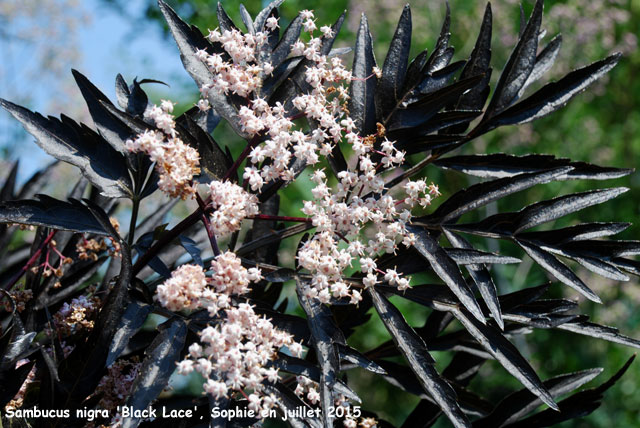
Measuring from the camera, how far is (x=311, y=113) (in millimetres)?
694

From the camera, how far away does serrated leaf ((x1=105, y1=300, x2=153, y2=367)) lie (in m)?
0.59

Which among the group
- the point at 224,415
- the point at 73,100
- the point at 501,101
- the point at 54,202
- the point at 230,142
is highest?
the point at 73,100

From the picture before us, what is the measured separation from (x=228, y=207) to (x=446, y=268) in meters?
0.26

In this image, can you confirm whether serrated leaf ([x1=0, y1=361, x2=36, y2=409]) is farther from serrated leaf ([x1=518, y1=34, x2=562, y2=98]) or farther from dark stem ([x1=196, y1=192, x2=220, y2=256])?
serrated leaf ([x1=518, y1=34, x2=562, y2=98])

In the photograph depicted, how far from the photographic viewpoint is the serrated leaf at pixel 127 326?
0.59 meters

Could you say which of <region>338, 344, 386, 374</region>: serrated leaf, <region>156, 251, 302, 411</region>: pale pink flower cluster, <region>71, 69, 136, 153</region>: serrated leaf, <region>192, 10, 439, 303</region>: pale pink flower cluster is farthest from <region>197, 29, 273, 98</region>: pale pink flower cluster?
<region>338, 344, 386, 374</region>: serrated leaf

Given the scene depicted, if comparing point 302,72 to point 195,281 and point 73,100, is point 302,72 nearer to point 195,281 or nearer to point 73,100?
point 195,281

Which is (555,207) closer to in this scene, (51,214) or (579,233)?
(579,233)

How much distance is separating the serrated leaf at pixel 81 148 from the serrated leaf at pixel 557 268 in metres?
0.49

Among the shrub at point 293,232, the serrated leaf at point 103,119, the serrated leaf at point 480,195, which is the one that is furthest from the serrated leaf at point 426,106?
the serrated leaf at point 103,119

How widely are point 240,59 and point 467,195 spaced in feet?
1.07

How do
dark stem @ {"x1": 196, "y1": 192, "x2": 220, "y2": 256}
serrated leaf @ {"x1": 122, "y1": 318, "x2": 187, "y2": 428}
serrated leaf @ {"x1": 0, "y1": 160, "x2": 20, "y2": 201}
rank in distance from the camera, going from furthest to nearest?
serrated leaf @ {"x1": 0, "y1": 160, "x2": 20, "y2": 201} → dark stem @ {"x1": 196, "y1": 192, "x2": 220, "y2": 256} → serrated leaf @ {"x1": 122, "y1": 318, "x2": 187, "y2": 428}

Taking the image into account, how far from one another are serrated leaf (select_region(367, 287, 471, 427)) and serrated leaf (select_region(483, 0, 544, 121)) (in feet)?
1.00

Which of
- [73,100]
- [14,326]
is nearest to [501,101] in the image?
[14,326]
